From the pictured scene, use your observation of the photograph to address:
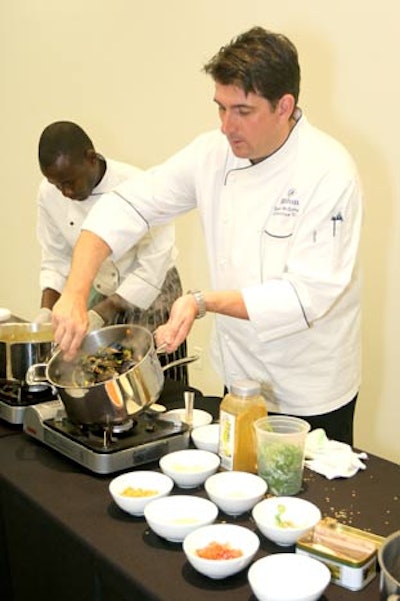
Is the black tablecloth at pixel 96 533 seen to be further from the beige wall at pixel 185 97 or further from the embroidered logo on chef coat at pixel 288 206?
the beige wall at pixel 185 97

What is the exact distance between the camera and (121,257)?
6.71ft

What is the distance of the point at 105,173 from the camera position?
6.92 ft

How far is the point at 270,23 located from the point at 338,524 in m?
2.09

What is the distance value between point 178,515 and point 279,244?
2.16 feet

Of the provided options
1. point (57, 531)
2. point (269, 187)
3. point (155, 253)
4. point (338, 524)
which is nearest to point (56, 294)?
Result: point (155, 253)

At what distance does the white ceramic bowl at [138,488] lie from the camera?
3.83 feet

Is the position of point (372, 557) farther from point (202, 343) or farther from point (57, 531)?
point (202, 343)

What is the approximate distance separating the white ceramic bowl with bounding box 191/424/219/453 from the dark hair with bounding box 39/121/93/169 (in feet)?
2.95

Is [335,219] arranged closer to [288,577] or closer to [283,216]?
[283,216]

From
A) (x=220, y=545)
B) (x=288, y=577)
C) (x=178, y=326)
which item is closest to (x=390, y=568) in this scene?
(x=288, y=577)

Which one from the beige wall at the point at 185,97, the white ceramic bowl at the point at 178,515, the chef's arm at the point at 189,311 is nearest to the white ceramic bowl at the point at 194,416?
the chef's arm at the point at 189,311

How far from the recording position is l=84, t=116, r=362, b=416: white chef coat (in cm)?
148

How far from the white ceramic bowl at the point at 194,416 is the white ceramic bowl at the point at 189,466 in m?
0.10

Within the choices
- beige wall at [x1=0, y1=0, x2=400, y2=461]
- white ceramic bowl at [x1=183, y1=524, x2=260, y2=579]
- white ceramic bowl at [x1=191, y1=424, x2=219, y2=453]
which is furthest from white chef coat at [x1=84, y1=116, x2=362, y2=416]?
beige wall at [x1=0, y1=0, x2=400, y2=461]
